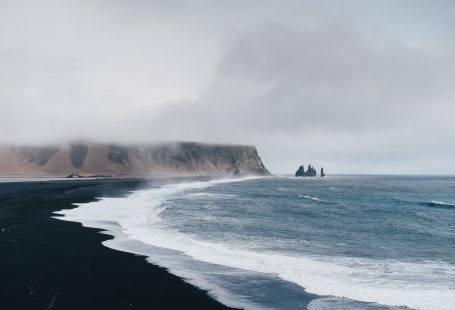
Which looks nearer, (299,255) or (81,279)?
(81,279)

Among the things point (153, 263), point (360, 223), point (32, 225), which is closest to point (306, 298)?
point (153, 263)

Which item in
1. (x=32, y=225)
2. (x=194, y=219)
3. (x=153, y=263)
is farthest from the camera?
(x=194, y=219)

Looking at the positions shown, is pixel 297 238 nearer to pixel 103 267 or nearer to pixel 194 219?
pixel 194 219

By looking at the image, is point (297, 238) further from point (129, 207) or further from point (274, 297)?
point (129, 207)

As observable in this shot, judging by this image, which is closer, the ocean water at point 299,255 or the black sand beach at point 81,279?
the black sand beach at point 81,279

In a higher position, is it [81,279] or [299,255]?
[81,279]

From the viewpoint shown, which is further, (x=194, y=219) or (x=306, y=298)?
(x=194, y=219)

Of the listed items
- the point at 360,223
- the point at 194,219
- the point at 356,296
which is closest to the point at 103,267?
the point at 356,296

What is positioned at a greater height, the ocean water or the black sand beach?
the black sand beach

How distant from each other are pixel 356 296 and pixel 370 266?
5.76 meters

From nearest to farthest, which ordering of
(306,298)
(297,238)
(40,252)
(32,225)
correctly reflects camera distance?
(306,298) → (40,252) → (297,238) → (32,225)

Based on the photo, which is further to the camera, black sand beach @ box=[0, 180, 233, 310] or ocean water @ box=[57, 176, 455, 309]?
ocean water @ box=[57, 176, 455, 309]

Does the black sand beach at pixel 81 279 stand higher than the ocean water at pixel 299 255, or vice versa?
the black sand beach at pixel 81 279

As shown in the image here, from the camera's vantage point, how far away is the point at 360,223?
1532 inches
